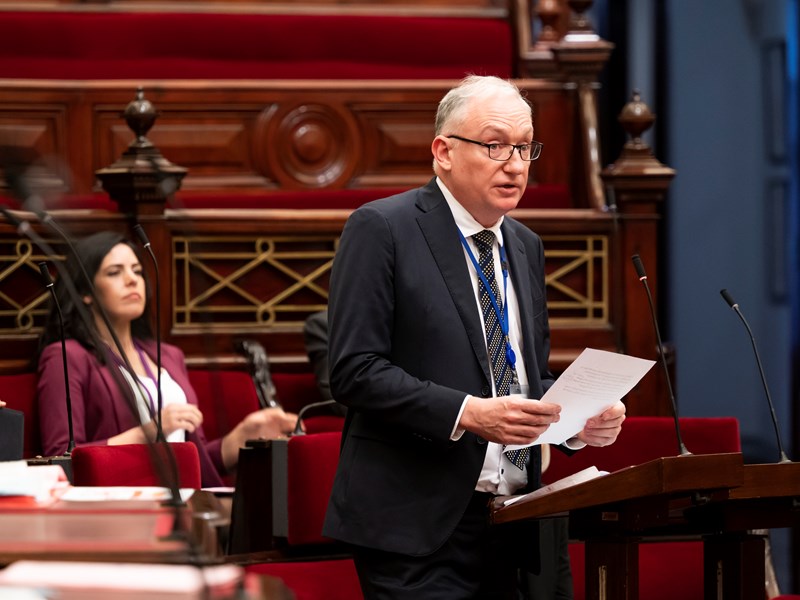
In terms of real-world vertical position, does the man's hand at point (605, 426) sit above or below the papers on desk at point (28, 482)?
below

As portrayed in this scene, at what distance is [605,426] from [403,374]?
377 millimetres

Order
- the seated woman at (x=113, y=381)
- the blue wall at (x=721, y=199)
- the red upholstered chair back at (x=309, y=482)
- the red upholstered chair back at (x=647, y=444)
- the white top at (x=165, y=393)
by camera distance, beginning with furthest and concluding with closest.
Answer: the blue wall at (x=721, y=199), the white top at (x=165, y=393), the seated woman at (x=113, y=381), the red upholstered chair back at (x=647, y=444), the red upholstered chair back at (x=309, y=482)

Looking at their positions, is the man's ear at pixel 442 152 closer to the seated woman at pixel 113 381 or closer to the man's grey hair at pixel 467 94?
the man's grey hair at pixel 467 94

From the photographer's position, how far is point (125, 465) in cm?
274

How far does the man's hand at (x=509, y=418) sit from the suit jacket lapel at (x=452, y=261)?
0.49 feet

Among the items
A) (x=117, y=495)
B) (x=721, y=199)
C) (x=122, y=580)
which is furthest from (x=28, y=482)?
(x=721, y=199)

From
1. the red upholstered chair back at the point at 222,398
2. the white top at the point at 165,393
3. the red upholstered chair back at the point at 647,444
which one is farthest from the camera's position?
the red upholstered chair back at the point at 222,398

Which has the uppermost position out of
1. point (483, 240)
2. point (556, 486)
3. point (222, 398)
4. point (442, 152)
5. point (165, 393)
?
point (442, 152)

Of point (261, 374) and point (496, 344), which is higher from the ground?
point (496, 344)

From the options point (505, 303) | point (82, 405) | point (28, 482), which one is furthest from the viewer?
point (82, 405)

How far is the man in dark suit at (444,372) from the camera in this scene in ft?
7.04

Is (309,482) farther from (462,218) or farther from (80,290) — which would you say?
(80,290)

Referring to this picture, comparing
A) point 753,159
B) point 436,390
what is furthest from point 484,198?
point 753,159

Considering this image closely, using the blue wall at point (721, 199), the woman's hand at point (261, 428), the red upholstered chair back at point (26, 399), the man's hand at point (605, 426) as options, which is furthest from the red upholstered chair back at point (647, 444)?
the blue wall at point (721, 199)
